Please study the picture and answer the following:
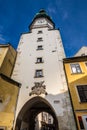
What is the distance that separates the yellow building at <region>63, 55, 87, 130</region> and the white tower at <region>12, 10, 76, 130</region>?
553 millimetres

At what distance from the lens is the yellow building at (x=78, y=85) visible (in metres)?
9.38

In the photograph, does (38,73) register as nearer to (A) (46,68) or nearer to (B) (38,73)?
(B) (38,73)

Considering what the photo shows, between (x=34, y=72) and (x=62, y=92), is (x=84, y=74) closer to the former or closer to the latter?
(x=62, y=92)

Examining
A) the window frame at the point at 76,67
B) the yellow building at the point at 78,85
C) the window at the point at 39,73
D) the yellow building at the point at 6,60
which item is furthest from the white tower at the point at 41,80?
the window frame at the point at 76,67

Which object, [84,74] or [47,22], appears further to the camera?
[47,22]

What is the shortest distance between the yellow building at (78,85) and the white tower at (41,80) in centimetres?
55

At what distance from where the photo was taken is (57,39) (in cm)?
1716

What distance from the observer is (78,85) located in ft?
37.2

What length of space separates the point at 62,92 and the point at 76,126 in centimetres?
325

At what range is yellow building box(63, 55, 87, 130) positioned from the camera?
9.38 meters

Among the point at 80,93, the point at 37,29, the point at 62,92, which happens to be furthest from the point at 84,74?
the point at 37,29

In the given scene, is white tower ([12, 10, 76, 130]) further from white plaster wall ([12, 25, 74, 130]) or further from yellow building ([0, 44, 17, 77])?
yellow building ([0, 44, 17, 77])

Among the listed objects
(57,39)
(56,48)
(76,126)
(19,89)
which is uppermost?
(57,39)

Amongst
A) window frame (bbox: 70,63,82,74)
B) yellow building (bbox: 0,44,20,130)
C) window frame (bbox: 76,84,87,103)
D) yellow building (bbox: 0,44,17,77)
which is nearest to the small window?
yellow building (bbox: 0,44,20,130)
